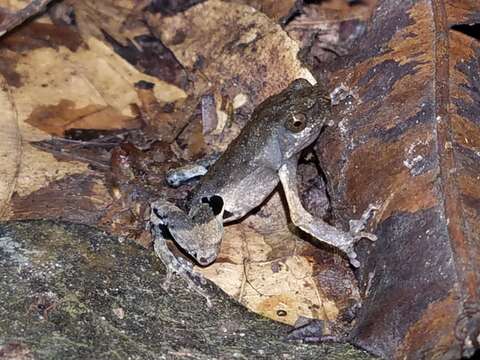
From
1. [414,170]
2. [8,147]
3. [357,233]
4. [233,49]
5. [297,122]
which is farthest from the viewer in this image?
[233,49]

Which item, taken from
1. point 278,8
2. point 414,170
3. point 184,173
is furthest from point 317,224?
point 278,8

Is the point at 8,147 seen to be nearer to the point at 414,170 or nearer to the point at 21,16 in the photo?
the point at 21,16

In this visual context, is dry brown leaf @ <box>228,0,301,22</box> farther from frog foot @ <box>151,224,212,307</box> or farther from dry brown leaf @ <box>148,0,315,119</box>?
frog foot @ <box>151,224,212,307</box>

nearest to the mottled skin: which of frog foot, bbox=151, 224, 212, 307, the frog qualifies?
the frog

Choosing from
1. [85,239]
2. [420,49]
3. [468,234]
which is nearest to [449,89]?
[420,49]

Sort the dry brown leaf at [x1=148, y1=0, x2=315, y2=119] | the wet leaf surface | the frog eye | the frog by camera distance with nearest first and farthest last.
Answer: the wet leaf surface
the frog
the frog eye
the dry brown leaf at [x1=148, y1=0, x2=315, y2=119]

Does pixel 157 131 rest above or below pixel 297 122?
below

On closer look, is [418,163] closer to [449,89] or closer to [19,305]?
[449,89]
